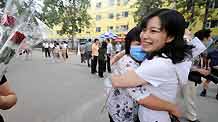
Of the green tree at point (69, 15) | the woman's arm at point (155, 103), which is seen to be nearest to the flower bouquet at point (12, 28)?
the woman's arm at point (155, 103)

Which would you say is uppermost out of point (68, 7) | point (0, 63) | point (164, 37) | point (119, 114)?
point (68, 7)

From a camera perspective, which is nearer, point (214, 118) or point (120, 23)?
point (214, 118)

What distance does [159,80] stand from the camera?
1.64 m

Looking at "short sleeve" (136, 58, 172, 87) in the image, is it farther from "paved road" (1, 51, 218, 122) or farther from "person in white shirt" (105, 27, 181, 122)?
"paved road" (1, 51, 218, 122)

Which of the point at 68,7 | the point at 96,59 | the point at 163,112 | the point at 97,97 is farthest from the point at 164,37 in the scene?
the point at 68,7

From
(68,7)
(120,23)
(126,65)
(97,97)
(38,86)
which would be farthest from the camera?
(120,23)

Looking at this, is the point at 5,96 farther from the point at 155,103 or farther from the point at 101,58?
the point at 101,58

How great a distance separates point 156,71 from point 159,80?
6 cm

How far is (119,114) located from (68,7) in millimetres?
44187

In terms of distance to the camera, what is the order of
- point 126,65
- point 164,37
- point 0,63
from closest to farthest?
point 0,63 < point 164,37 < point 126,65

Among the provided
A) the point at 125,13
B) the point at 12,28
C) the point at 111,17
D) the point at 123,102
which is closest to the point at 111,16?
the point at 111,17

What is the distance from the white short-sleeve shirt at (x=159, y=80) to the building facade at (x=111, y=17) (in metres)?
50.3

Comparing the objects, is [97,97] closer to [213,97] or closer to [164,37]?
[213,97]

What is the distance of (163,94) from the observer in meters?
1.71
